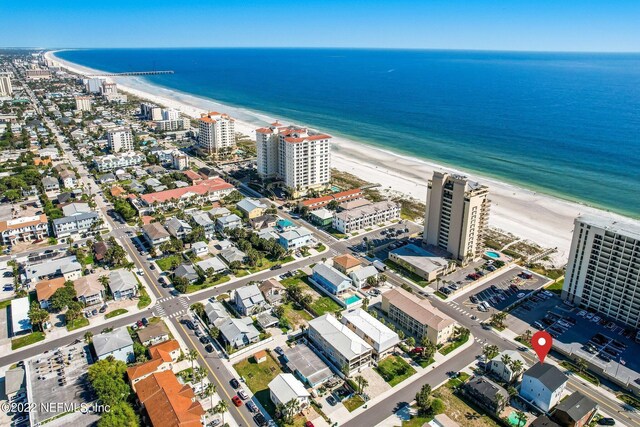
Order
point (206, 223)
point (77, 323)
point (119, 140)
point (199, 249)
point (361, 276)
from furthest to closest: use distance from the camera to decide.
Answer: point (119, 140) < point (206, 223) < point (199, 249) < point (361, 276) < point (77, 323)

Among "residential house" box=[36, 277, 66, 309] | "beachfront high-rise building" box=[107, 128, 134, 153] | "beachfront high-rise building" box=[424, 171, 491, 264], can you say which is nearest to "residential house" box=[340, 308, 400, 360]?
"beachfront high-rise building" box=[424, 171, 491, 264]

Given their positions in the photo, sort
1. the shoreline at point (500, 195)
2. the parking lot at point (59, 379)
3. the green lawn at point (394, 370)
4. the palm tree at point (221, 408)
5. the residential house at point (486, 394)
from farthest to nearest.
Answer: the shoreline at point (500, 195)
the green lawn at point (394, 370)
the residential house at point (486, 394)
the parking lot at point (59, 379)
the palm tree at point (221, 408)

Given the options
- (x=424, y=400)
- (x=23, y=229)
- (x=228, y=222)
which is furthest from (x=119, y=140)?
(x=424, y=400)

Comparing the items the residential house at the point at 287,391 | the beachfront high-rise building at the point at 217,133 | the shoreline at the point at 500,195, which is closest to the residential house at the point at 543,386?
the residential house at the point at 287,391

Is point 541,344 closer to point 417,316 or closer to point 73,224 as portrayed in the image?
point 417,316

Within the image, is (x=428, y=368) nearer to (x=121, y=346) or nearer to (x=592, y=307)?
(x=592, y=307)

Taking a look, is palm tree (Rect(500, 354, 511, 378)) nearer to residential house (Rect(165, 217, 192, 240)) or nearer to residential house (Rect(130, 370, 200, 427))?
residential house (Rect(130, 370, 200, 427))

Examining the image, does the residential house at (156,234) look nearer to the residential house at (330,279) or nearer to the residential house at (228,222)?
the residential house at (228,222)
